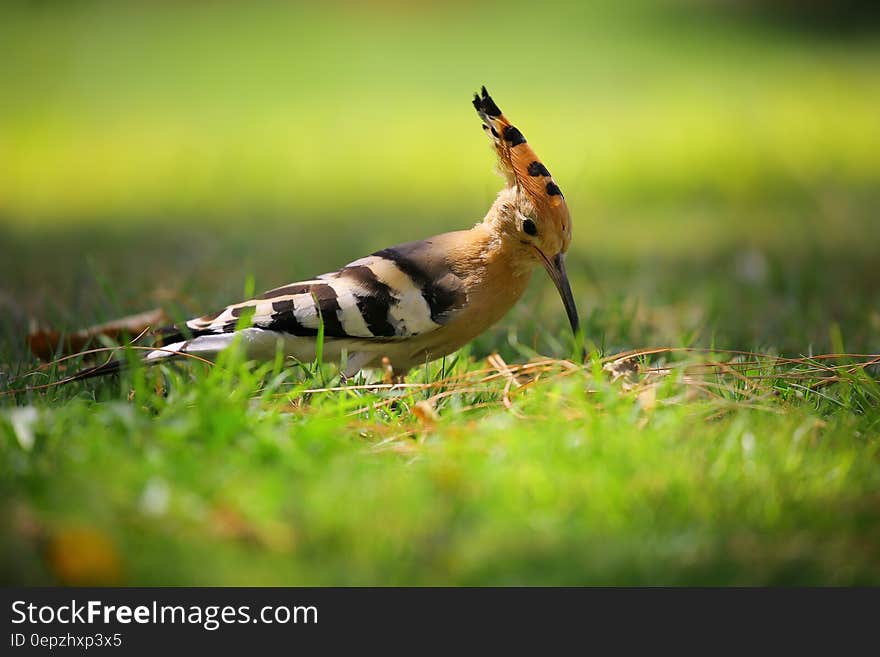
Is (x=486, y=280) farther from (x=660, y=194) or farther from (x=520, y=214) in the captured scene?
(x=660, y=194)

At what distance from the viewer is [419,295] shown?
3.21 m

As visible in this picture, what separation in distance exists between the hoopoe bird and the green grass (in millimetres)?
131

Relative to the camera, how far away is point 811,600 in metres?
1.93

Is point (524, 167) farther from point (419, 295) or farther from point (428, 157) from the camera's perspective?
point (428, 157)

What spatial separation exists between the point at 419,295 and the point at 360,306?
19 cm

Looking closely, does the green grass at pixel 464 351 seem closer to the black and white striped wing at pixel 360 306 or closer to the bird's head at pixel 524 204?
the black and white striped wing at pixel 360 306

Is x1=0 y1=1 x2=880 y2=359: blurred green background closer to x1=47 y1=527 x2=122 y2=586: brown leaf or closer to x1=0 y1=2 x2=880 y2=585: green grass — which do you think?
x1=0 y1=2 x2=880 y2=585: green grass

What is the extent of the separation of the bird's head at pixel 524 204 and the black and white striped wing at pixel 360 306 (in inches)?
9.8

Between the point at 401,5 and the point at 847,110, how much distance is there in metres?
12.7

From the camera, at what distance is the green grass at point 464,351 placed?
2.02 m

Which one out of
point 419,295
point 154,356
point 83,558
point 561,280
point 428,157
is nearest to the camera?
point 83,558

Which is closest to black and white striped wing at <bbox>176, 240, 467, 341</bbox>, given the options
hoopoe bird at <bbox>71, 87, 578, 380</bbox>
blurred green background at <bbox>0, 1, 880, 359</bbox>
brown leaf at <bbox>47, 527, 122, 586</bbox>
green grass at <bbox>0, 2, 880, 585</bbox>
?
hoopoe bird at <bbox>71, 87, 578, 380</bbox>

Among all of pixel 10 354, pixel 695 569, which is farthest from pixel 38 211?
pixel 695 569

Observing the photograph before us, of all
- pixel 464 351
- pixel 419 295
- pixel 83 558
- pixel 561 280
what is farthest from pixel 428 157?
pixel 83 558
